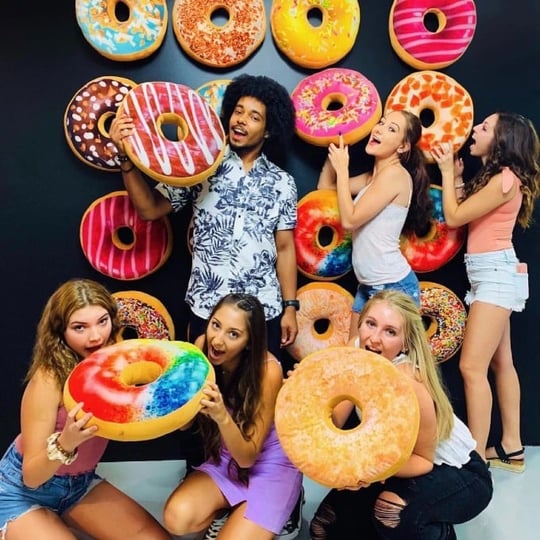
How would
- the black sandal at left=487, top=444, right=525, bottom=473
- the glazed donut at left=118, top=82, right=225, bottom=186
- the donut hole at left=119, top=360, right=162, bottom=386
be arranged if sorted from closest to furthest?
1. the donut hole at left=119, top=360, right=162, bottom=386
2. the glazed donut at left=118, top=82, right=225, bottom=186
3. the black sandal at left=487, top=444, right=525, bottom=473

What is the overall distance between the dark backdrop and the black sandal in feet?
2.27

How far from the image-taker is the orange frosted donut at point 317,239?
6.92 feet

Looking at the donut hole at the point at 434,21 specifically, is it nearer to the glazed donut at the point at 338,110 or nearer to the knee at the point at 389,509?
the glazed donut at the point at 338,110

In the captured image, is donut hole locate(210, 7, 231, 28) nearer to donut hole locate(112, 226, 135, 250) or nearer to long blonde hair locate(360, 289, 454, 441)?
donut hole locate(112, 226, 135, 250)

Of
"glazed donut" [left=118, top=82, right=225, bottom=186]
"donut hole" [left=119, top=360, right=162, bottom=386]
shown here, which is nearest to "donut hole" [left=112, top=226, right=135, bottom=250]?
"glazed donut" [left=118, top=82, right=225, bottom=186]

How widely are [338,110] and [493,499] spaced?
1592 mm

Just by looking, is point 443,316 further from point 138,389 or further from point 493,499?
point 138,389

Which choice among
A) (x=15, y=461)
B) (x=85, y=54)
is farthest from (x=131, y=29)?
(x=15, y=461)

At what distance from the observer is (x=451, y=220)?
6.79ft

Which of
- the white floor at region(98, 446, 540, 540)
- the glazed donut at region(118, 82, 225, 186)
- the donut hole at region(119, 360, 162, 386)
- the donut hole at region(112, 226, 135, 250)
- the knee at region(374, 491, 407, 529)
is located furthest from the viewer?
the donut hole at region(112, 226, 135, 250)

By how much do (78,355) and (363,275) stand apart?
1051 millimetres

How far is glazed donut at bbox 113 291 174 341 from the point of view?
211 cm

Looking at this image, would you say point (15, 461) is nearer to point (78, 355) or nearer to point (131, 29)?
point (78, 355)

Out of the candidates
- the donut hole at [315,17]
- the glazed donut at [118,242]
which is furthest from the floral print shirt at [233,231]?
the donut hole at [315,17]
